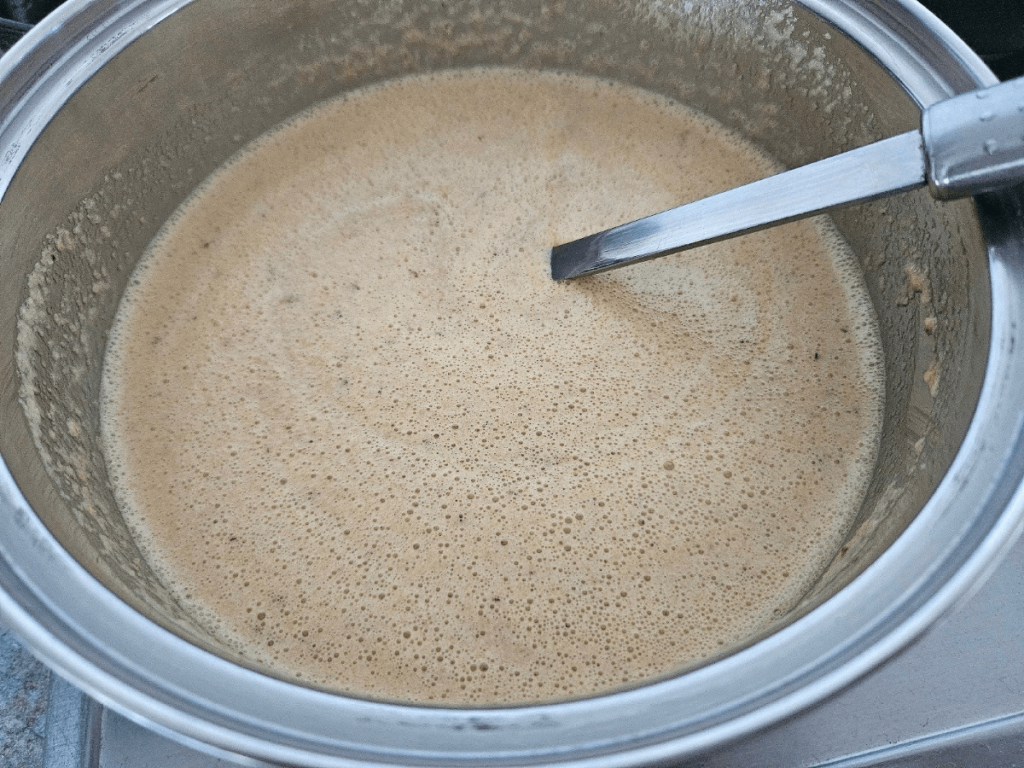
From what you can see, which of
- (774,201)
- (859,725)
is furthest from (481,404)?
(859,725)

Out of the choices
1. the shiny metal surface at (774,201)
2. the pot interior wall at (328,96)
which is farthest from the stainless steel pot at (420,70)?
the shiny metal surface at (774,201)

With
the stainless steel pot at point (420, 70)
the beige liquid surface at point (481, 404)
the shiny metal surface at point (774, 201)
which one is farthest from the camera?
the beige liquid surface at point (481, 404)

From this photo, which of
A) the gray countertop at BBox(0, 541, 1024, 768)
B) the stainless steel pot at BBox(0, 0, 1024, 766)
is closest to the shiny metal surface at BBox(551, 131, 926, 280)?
the stainless steel pot at BBox(0, 0, 1024, 766)

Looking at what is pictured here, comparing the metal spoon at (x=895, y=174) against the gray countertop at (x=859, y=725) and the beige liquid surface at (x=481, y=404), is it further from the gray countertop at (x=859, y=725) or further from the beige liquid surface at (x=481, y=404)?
the gray countertop at (x=859, y=725)

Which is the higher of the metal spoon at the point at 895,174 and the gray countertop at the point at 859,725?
the metal spoon at the point at 895,174

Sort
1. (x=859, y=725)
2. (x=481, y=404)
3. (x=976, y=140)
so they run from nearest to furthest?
(x=976, y=140)
(x=859, y=725)
(x=481, y=404)

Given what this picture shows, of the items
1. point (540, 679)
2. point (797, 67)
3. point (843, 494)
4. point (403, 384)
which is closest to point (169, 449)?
point (403, 384)

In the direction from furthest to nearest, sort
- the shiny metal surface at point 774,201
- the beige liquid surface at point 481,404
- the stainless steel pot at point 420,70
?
the beige liquid surface at point 481,404
the shiny metal surface at point 774,201
the stainless steel pot at point 420,70

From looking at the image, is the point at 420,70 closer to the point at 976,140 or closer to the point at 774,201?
the point at 774,201
